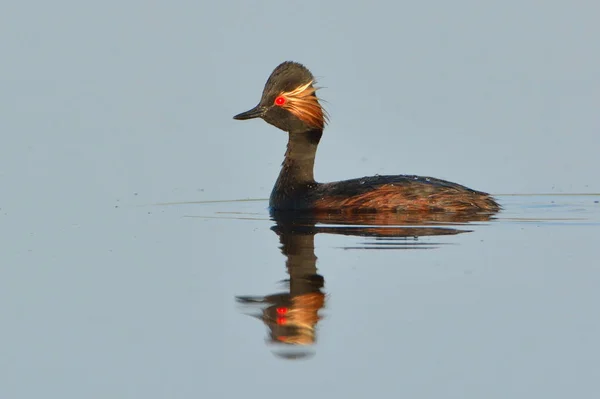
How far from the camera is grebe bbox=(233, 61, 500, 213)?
11.9 m

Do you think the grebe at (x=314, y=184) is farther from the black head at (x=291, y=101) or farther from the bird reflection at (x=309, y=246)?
the bird reflection at (x=309, y=246)

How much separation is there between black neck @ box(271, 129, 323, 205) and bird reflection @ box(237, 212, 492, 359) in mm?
396

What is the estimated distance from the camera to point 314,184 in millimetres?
12766

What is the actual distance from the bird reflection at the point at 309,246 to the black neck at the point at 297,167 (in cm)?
40

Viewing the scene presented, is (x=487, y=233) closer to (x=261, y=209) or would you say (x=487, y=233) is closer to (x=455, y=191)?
(x=455, y=191)

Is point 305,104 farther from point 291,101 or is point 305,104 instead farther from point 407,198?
point 407,198

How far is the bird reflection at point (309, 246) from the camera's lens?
24.5 feet

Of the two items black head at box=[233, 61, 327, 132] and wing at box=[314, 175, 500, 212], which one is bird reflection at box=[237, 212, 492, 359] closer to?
wing at box=[314, 175, 500, 212]

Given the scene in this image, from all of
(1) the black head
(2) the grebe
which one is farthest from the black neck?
(1) the black head

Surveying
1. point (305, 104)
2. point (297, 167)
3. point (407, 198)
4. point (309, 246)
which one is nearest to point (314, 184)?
point (297, 167)

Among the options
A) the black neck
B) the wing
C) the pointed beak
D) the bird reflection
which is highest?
the pointed beak

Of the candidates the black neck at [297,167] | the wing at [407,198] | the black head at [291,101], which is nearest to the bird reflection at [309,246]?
the wing at [407,198]

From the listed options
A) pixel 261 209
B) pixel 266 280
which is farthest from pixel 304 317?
pixel 261 209

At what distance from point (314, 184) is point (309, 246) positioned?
9.20ft
